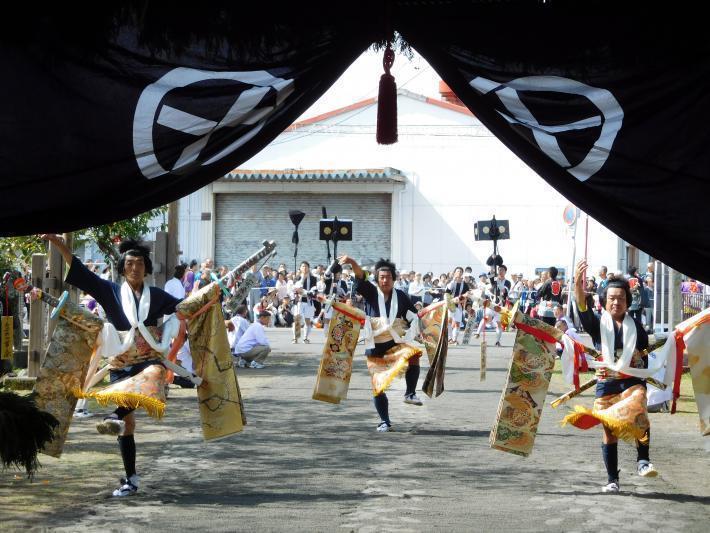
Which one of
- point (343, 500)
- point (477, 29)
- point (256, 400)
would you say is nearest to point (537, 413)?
point (343, 500)

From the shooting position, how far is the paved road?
690 cm

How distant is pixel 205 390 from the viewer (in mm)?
7953

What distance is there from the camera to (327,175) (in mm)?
33812

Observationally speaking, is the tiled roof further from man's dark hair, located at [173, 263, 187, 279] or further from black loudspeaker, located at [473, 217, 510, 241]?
man's dark hair, located at [173, 263, 187, 279]

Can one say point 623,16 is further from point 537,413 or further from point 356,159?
point 356,159

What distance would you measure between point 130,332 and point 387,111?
347 cm

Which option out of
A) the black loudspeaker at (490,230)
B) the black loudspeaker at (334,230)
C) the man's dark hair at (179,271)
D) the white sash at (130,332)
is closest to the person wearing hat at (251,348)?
the man's dark hair at (179,271)

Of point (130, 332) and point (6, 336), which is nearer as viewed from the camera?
point (130, 332)

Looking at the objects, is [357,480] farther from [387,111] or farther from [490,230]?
[490,230]

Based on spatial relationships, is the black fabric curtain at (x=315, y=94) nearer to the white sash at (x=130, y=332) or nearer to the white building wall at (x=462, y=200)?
the white sash at (x=130, y=332)

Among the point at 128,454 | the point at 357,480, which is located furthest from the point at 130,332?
the point at 357,480

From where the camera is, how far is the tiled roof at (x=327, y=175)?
33.6m

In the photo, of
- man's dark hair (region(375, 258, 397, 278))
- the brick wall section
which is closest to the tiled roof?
the brick wall section

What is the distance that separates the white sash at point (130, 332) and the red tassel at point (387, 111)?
3257 millimetres
